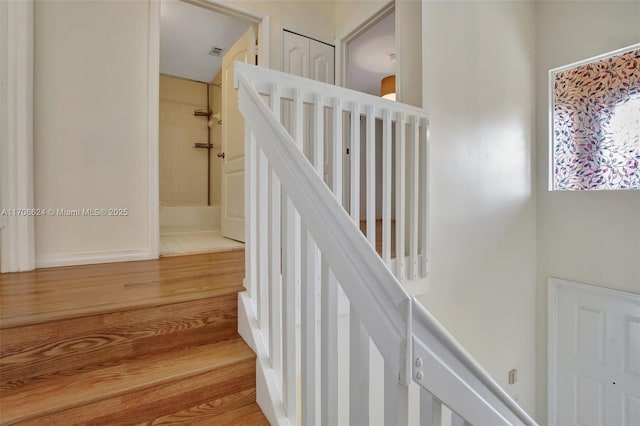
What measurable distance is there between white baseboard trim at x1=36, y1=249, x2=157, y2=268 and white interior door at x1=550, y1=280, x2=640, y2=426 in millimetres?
3503

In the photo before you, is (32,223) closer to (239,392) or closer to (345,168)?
(239,392)

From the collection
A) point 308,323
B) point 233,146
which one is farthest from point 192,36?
point 308,323

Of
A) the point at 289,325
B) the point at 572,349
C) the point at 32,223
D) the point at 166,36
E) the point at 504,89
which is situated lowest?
the point at 572,349

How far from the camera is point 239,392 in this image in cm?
117

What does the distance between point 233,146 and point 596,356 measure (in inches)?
146

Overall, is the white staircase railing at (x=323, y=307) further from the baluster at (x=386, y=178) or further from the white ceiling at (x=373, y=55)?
the white ceiling at (x=373, y=55)

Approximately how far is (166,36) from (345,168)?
263 centimetres

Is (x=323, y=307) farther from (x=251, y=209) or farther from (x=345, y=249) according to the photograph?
(x=251, y=209)

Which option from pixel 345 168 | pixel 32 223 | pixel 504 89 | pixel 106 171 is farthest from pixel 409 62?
pixel 32 223

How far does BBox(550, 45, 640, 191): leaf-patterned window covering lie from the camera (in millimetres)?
2420

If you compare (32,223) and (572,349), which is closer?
(32,223)

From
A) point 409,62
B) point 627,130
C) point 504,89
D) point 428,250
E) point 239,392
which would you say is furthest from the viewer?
point 504,89

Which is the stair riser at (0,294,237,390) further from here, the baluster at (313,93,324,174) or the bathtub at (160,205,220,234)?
the bathtub at (160,205,220,234)

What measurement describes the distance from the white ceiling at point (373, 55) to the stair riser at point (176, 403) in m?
2.89
